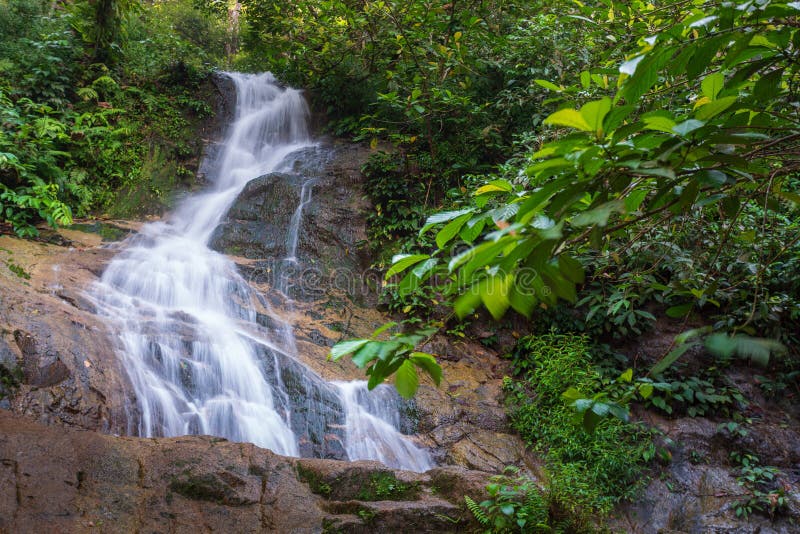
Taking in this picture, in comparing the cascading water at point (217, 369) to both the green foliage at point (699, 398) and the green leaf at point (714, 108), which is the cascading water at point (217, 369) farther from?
the green leaf at point (714, 108)

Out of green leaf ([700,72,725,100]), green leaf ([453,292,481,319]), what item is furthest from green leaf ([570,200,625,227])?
green leaf ([700,72,725,100])

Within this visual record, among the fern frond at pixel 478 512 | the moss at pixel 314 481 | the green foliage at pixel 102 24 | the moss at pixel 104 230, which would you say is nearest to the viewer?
the fern frond at pixel 478 512

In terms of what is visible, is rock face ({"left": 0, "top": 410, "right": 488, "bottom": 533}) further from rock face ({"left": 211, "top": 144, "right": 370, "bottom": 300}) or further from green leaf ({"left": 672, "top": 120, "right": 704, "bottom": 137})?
rock face ({"left": 211, "top": 144, "right": 370, "bottom": 300})

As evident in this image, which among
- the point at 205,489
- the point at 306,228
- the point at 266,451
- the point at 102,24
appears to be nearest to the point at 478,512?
the point at 266,451

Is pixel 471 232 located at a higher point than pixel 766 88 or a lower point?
lower

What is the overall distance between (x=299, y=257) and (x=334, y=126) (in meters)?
4.21

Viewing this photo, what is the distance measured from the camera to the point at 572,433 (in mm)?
5109

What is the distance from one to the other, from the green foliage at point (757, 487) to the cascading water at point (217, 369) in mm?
2970

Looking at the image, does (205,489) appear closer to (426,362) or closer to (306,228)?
(426,362)

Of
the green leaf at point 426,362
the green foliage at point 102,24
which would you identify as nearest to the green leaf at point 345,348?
the green leaf at point 426,362

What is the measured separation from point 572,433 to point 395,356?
4.75m

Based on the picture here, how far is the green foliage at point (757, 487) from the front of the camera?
174 inches

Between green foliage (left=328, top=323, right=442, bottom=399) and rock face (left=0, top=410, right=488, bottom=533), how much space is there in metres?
2.16

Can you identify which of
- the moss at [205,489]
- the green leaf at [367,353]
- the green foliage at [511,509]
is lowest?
the green foliage at [511,509]
